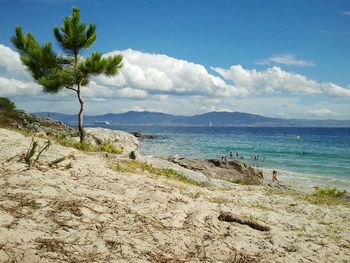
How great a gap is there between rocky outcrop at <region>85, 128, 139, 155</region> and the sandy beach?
20430 millimetres

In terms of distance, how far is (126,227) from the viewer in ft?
18.9

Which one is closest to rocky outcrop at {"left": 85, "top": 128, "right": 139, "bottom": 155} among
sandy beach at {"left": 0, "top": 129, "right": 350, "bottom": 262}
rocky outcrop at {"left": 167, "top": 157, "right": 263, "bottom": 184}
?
rocky outcrop at {"left": 167, "top": 157, "right": 263, "bottom": 184}

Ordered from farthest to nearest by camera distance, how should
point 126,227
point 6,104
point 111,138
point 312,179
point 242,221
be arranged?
point 6,104, point 111,138, point 312,179, point 242,221, point 126,227

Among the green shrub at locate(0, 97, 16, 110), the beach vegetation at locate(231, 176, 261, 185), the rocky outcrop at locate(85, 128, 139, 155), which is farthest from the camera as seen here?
the green shrub at locate(0, 97, 16, 110)

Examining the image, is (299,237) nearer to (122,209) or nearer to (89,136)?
(122,209)

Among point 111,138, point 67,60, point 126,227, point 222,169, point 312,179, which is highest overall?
point 67,60

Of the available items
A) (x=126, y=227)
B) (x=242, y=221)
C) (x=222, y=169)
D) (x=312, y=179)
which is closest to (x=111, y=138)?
(x=222, y=169)

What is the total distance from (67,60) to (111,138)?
486 inches

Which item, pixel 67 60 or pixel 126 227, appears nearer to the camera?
pixel 126 227

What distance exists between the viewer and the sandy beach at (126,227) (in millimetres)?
4816

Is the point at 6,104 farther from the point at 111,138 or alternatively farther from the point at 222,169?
the point at 222,169

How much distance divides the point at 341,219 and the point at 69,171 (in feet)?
26.0

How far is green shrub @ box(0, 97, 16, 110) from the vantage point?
49.4m

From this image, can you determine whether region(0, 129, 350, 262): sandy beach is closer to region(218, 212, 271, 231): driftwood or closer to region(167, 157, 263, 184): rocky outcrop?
region(218, 212, 271, 231): driftwood
